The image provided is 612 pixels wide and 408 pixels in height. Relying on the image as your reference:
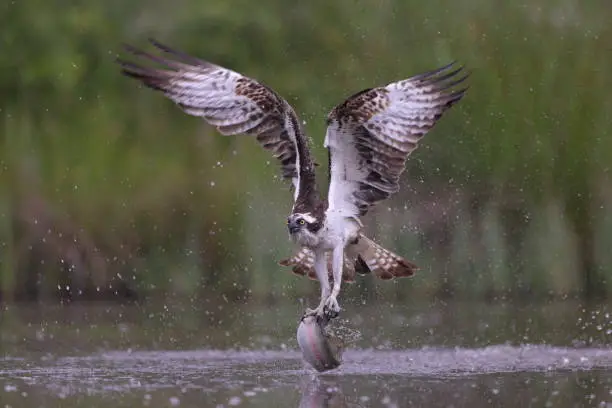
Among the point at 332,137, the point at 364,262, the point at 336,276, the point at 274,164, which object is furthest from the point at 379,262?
the point at 274,164

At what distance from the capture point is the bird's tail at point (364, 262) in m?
10.8

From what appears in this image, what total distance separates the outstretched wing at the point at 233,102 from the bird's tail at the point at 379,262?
624 millimetres

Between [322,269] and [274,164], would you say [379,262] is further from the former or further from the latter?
[274,164]

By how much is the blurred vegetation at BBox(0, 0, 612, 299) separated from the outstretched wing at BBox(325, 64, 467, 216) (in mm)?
2462

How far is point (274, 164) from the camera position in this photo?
45.6 ft

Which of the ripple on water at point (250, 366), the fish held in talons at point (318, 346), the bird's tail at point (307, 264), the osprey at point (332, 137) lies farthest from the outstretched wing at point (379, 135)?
the fish held in talons at point (318, 346)

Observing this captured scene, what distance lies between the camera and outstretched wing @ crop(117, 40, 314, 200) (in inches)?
413

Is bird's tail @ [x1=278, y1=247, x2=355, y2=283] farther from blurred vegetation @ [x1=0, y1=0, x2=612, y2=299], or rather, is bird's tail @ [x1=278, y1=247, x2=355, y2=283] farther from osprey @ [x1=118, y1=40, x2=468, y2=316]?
blurred vegetation @ [x1=0, y1=0, x2=612, y2=299]

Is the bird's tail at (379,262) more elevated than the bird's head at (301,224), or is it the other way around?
the bird's head at (301,224)

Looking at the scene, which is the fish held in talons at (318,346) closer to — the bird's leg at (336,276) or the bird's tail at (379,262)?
the bird's leg at (336,276)

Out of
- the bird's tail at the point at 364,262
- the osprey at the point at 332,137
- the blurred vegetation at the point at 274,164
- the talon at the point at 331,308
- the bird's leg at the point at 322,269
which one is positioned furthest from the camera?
the blurred vegetation at the point at 274,164

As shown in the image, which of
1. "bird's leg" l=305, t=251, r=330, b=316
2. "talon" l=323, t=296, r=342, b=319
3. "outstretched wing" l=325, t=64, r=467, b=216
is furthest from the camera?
"bird's leg" l=305, t=251, r=330, b=316

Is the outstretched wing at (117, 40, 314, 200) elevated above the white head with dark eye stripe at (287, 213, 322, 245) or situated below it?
above

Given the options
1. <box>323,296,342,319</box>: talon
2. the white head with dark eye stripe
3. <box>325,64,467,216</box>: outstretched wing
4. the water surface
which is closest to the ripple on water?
the water surface
